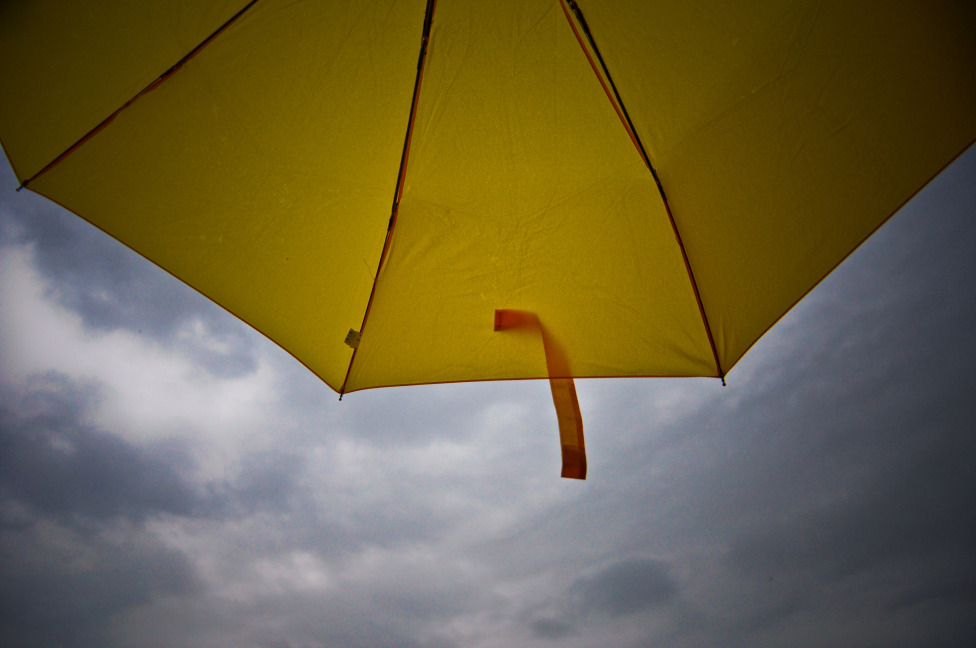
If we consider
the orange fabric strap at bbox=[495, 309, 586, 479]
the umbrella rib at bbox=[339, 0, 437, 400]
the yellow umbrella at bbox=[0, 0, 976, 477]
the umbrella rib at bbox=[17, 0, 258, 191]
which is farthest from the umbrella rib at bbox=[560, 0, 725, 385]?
the umbrella rib at bbox=[17, 0, 258, 191]

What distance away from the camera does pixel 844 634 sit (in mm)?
58750

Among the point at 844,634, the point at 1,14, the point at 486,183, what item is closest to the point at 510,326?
the point at 486,183

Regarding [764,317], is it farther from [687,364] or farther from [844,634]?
[844,634]

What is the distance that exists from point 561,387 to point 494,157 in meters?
0.94

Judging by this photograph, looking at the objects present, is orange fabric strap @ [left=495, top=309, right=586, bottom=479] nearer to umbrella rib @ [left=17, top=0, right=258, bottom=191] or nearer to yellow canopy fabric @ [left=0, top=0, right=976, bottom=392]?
yellow canopy fabric @ [left=0, top=0, right=976, bottom=392]

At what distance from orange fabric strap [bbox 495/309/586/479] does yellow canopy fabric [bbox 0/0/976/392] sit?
4cm

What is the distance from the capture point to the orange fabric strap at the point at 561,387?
79.4 inches

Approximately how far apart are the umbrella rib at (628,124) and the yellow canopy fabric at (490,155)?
0.04 ft

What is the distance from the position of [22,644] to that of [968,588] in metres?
106

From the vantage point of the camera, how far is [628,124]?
5.90 feet

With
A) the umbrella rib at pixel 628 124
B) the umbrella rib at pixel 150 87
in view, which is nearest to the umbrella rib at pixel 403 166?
the umbrella rib at pixel 628 124

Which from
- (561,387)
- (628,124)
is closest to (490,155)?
(628,124)

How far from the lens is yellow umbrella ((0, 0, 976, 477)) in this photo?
163 cm

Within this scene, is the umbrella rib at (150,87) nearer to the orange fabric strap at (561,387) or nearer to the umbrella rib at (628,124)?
the umbrella rib at (628,124)
